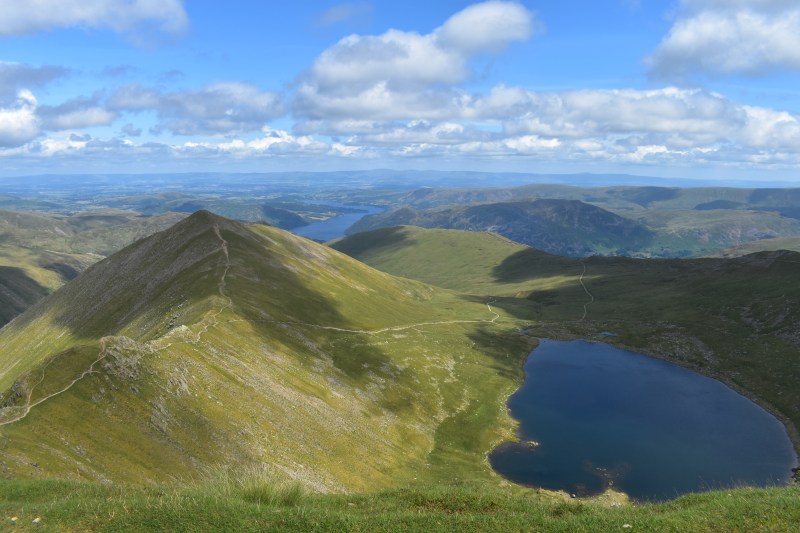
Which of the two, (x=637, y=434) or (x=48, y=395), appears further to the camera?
(x=637, y=434)

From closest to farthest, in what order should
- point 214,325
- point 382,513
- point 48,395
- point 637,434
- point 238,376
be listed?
point 382,513 → point 48,395 → point 238,376 → point 214,325 → point 637,434

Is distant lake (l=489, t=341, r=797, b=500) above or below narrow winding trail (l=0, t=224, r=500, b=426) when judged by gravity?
below

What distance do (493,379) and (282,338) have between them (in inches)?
2440

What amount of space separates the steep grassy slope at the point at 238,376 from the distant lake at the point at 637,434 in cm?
877

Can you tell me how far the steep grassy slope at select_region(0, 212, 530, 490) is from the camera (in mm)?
59719

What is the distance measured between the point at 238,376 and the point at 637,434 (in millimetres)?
88233

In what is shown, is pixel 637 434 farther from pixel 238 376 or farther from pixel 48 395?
pixel 48 395

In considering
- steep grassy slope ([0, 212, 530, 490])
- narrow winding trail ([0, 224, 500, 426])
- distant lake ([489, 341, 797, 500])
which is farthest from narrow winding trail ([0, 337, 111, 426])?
distant lake ([489, 341, 797, 500])

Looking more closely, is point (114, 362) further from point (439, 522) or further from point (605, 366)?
point (605, 366)

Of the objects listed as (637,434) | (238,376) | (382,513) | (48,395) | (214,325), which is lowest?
(637,434)

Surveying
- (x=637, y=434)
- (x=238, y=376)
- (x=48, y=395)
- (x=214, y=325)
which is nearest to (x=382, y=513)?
(x=48, y=395)

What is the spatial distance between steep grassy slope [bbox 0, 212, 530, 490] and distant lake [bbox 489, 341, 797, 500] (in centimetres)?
877

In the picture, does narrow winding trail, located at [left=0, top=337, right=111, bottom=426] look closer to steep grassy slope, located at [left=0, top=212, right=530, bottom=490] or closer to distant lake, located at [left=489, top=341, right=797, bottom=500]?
steep grassy slope, located at [left=0, top=212, right=530, bottom=490]

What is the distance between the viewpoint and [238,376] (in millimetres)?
85938
